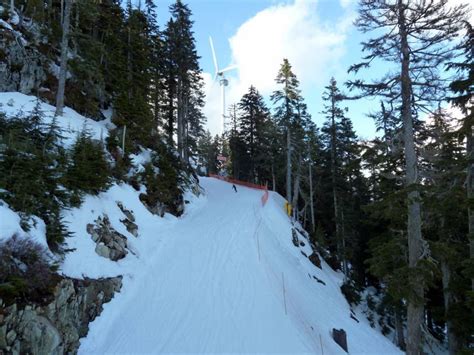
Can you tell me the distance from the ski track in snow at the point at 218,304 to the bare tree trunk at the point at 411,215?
283 cm

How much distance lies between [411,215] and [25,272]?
10.6 metres

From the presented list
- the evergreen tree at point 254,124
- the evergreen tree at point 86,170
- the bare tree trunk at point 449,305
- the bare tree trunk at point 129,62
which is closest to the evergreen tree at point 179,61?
the bare tree trunk at point 129,62

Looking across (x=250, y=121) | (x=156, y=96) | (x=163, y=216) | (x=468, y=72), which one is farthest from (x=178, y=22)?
(x=468, y=72)

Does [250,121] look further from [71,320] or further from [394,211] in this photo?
[71,320]

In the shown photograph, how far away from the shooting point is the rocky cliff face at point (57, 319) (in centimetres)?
573

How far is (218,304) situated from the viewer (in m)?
10.8

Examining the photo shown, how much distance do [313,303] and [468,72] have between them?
11703 millimetres

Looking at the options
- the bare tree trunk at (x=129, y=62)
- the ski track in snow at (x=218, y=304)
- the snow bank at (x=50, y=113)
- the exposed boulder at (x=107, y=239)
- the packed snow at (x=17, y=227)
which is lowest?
the ski track in snow at (x=218, y=304)

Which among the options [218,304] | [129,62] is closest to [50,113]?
[129,62]

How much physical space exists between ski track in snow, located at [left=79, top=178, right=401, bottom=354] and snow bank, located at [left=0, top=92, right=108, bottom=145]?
603cm

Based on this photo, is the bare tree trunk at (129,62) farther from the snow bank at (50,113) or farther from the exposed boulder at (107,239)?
the exposed boulder at (107,239)

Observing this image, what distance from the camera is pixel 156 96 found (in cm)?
3288

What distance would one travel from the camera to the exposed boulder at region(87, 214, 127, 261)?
10672 millimetres

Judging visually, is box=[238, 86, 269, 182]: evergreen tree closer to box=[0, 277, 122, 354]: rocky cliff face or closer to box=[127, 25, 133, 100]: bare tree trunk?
box=[127, 25, 133, 100]: bare tree trunk
